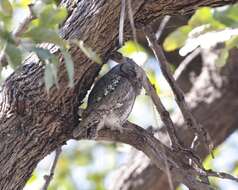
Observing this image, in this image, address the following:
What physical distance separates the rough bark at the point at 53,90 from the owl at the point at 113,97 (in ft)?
0.14

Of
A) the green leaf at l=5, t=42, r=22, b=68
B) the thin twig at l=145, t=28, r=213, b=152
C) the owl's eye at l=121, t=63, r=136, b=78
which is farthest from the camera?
the thin twig at l=145, t=28, r=213, b=152

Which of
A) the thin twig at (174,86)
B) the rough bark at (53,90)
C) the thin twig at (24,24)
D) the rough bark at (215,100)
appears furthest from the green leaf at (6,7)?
the rough bark at (215,100)

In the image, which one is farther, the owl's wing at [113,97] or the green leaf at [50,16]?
the owl's wing at [113,97]

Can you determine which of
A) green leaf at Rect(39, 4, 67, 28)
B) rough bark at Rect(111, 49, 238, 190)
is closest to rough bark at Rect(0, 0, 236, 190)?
green leaf at Rect(39, 4, 67, 28)

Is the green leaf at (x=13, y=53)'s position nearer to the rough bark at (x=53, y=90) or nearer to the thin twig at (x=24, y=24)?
the thin twig at (x=24, y=24)

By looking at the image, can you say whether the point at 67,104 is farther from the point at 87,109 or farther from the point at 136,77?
the point at 136,77

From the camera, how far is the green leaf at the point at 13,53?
135 cm

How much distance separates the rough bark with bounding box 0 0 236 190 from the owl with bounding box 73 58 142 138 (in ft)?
0.14

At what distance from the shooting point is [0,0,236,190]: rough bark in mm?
1739

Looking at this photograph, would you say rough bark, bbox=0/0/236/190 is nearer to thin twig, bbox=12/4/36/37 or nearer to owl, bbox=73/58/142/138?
owl, bbox=73/58/142/138

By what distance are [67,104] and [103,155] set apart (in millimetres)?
2299

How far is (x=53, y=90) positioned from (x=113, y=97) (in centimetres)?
19

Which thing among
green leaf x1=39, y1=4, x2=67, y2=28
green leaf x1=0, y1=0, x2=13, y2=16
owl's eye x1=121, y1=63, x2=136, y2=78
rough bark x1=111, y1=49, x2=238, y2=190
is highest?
rough bark x1=111, y1=49, x2=238, y2=190

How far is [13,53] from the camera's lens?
53.1 inches
